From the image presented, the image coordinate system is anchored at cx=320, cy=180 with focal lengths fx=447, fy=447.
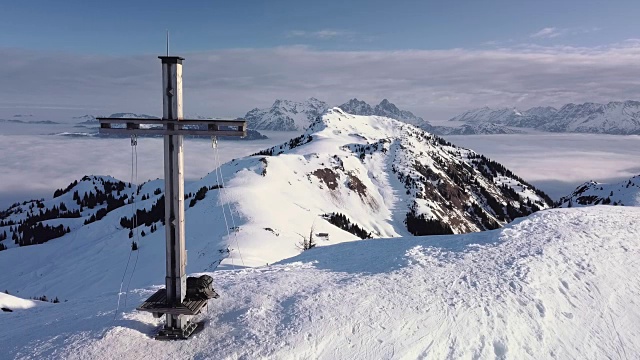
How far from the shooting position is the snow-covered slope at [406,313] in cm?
1342

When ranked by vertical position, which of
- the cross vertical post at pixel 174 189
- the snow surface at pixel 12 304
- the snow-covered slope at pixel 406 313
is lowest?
the snow surface at pixel 12 304

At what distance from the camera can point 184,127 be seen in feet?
44.0

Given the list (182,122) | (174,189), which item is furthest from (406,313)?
(182,122)

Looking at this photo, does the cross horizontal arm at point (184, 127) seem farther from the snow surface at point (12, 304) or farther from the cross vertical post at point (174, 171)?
the snow surface at point (12, 304)

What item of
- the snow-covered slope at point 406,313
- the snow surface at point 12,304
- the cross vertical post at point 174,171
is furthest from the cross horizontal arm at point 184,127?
the snow surface at point 12,304

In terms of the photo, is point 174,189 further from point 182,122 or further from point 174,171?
point 182,122

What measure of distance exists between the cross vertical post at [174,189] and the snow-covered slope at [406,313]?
138 centimetres

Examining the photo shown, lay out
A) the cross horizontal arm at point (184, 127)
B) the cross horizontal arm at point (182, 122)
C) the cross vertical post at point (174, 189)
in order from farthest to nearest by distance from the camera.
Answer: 1. the cross vertical post at point (174, 189)
2. the cross horizontal arm at point (184, 127)
3. the cross horizontal arm at point (182, 122)

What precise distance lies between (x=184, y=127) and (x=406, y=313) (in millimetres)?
9437

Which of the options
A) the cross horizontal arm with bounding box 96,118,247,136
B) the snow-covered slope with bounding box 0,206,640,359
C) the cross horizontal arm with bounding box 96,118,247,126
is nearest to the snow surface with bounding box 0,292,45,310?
the snow-covered slope with bounding box 0,206,640,359

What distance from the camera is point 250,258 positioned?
51844 millimetres

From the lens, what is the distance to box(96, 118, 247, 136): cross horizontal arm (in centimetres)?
1307

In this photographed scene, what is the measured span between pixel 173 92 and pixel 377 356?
9.88m

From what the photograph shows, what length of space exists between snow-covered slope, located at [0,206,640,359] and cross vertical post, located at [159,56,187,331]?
1.38 meters
